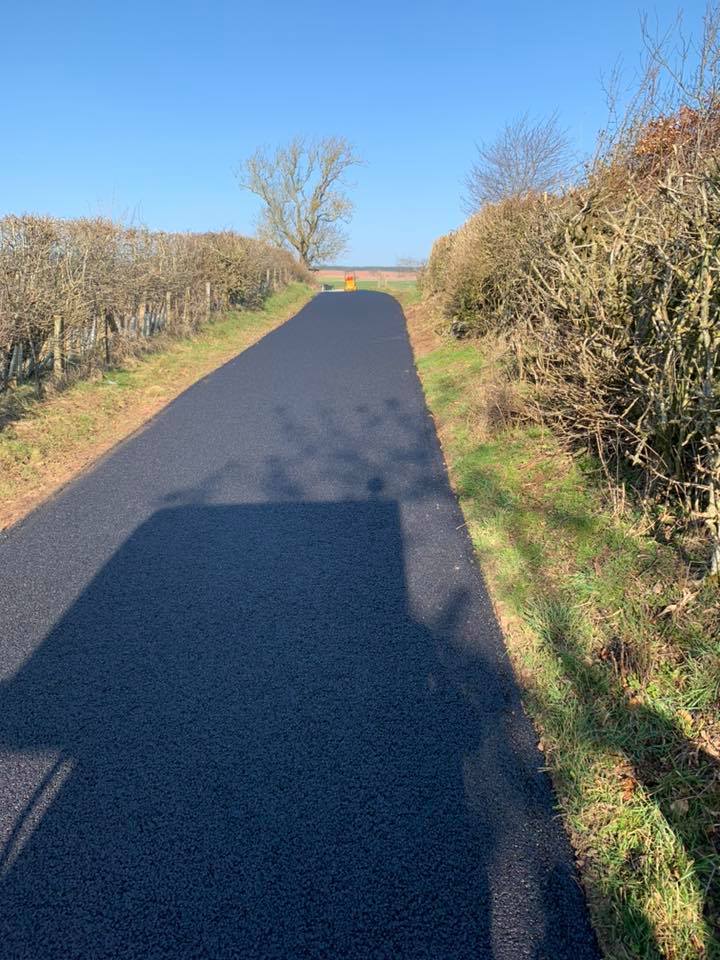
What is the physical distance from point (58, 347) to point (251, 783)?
918 centimetres

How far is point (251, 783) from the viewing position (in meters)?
2.85

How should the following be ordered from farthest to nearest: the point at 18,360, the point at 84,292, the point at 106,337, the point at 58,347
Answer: the point at 106,337, the point at 84,292, the point at 58,347, the point at 18,360

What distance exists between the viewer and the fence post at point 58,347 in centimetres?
1003

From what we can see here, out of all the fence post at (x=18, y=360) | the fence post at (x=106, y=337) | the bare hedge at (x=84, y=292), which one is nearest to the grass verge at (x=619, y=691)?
the fence post at (x=18, y=360)

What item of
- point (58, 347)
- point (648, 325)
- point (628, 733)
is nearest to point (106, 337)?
point (58, 347)

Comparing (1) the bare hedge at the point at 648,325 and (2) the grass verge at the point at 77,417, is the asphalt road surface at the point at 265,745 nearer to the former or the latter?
(2) the grass verge at the point at 77,417

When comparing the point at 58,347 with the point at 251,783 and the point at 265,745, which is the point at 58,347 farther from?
the point at 251,783

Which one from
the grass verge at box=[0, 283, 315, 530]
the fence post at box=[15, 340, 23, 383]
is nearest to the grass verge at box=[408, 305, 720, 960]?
the grass verge at box=[0, 283, 315, 530]

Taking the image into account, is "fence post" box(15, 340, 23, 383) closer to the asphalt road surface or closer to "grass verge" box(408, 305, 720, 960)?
the asphalt road surface

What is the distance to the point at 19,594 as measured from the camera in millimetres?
4516

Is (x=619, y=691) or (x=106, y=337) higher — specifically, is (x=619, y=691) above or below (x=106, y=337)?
below

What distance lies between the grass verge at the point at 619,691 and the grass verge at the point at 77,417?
4.48m

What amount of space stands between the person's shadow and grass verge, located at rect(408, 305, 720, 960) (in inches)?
9.3

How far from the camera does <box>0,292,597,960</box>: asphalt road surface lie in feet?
7.48
